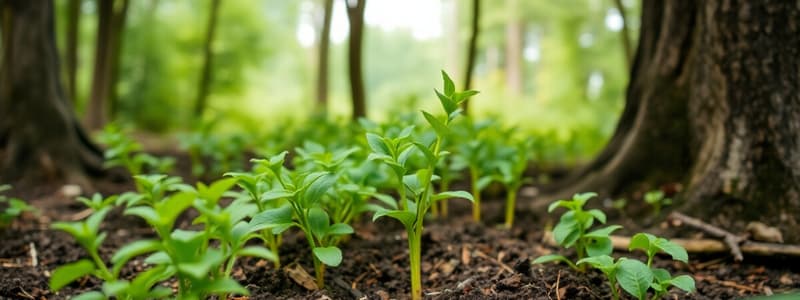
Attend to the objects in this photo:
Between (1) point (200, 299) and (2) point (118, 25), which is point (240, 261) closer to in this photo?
(1) point (200, 299)

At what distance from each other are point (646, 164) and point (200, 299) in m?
2.74

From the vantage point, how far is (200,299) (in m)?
1.75

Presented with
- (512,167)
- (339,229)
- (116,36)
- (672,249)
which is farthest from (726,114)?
(116,36)

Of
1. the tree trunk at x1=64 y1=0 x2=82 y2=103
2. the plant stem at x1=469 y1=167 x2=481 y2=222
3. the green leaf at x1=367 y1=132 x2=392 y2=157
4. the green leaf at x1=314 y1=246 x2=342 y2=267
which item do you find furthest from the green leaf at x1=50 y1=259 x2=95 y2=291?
the tree trunk at x1=64 y1=0 x2=82 y2=103

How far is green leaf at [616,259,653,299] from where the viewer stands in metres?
1.86

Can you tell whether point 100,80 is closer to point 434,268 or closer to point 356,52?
point 356,52

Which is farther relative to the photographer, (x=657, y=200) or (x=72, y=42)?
(x=72, y=42)

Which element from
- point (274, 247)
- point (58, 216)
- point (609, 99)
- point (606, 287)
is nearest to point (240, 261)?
point (274, 247)

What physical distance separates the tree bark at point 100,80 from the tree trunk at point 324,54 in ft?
8.79

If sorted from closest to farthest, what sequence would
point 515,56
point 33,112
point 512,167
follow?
point 512,167 → point 33,112 → point 515,56

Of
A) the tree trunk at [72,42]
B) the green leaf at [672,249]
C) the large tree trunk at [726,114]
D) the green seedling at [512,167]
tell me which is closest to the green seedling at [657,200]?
the large tree trunk at [726,114]

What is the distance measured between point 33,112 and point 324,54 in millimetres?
4682

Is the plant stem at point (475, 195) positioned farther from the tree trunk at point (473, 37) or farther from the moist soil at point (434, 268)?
the tree trunk at point (473, 37)

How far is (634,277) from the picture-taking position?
6.19 ft
